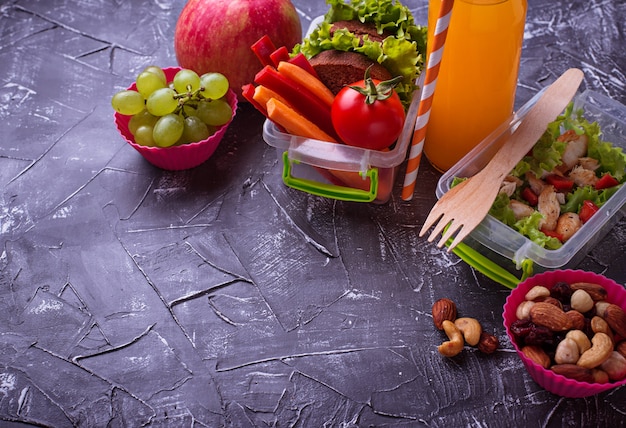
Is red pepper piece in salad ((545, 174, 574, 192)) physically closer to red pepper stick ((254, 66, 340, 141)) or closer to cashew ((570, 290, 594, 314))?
cashew ((570, 290, 594, 314))

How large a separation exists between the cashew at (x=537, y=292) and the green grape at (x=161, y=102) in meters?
0.64

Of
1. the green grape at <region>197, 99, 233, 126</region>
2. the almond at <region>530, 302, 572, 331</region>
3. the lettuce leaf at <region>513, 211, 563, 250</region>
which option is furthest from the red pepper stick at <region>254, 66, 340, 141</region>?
the almond at <region>530, 302, 572, 331</region>

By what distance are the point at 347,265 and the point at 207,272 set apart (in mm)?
217

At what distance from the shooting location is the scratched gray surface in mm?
917

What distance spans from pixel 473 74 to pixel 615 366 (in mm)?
486

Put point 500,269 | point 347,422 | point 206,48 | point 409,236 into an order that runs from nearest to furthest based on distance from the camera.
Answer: point 347,422 → point 500,269 → point 409,236 → point 206,48

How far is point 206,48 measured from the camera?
129cm

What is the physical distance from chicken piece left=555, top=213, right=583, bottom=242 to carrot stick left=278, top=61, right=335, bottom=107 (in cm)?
40

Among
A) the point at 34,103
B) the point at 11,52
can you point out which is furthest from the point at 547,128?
the point at 11,52

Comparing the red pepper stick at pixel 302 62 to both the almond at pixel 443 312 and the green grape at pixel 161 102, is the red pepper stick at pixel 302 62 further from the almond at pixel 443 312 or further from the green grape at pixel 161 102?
the almond at pixel 443 312

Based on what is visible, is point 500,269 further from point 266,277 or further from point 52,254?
point 52,254

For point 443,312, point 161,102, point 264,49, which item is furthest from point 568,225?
point 161,102

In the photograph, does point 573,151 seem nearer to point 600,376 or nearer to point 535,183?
point 535,183

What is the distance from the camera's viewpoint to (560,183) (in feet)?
3.56
